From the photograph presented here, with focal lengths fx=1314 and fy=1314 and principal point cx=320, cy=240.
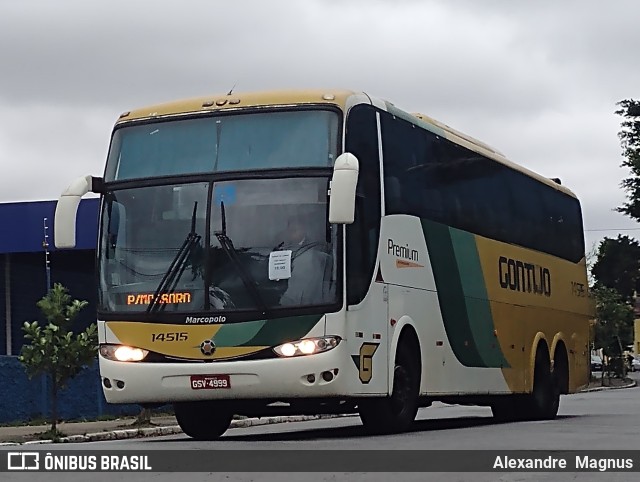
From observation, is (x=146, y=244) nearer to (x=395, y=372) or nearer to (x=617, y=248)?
(x=395, y=372)

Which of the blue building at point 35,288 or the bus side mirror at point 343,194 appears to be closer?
the bus side mirror at point 343,194

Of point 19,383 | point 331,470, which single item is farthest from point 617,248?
point 331,470

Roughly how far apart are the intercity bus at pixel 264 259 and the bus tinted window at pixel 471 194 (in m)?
0.08

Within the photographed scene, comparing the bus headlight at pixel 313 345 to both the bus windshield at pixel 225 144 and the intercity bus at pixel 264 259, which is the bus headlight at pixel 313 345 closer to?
the intercity bus at pixel 264 259

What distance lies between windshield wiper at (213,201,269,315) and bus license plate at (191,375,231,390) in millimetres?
833

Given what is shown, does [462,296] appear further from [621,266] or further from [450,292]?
[621,266]

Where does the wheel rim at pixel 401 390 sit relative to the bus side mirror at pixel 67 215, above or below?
below


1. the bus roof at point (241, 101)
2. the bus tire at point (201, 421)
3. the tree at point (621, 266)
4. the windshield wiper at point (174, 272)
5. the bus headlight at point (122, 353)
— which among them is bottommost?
the bus tire at point (201, 421)

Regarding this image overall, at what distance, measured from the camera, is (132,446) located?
14312 millimetres

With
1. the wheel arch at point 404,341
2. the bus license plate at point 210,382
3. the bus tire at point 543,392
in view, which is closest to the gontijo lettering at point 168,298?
the bus license plate at point 210,382

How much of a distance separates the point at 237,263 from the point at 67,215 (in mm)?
2102

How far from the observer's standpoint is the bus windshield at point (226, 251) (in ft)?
46.5

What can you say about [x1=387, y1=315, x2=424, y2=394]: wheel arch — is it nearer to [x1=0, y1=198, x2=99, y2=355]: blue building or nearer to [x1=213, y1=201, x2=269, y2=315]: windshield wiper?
[x1=213, y1=201, x2=269, y2=315]: windshield wiper

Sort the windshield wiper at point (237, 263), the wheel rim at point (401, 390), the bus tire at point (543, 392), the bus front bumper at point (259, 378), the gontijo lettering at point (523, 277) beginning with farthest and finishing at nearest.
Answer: the bus tire at point (543, 392) → the gontijo lettering at point (523, 277) → the wheel rim at point (401, 390) → the windshield wiper at point (237, 263) → the bus front bumper at point (259, 378)
